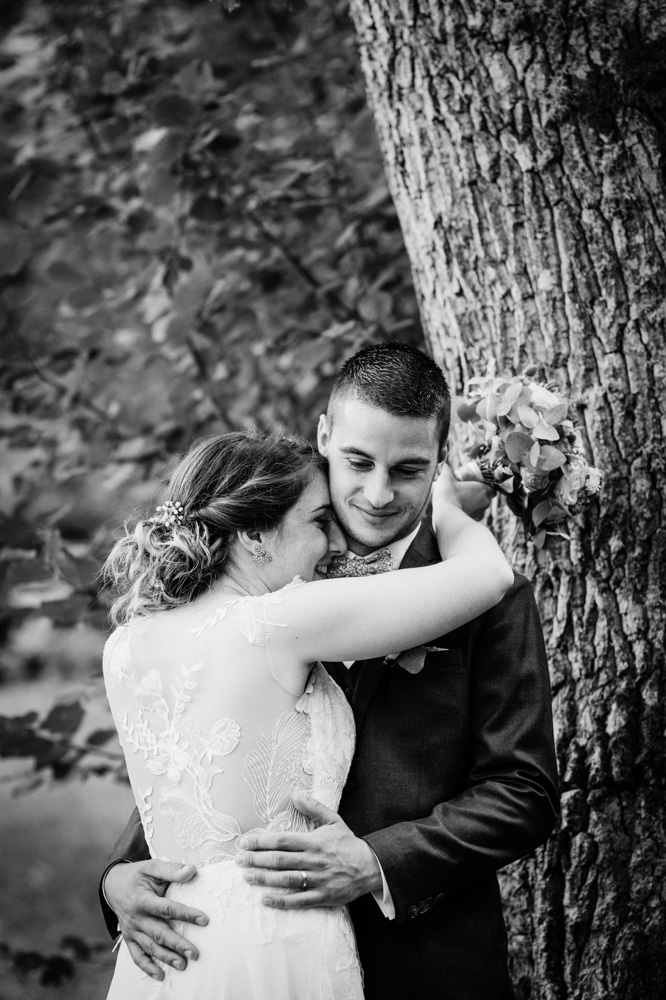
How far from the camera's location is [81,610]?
3.70 metres

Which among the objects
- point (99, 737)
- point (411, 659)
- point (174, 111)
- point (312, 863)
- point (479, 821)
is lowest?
point (99, 737)

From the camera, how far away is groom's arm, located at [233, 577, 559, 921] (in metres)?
2.04

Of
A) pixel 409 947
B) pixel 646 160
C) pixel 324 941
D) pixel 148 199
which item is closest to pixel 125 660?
pixel 324 941

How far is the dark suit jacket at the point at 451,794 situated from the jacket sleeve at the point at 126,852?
2.17ft

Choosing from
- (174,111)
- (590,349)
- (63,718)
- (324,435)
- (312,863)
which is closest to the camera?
(312,863)

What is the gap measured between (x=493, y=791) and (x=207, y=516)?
1.03 metres

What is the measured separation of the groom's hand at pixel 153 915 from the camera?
2066 mm

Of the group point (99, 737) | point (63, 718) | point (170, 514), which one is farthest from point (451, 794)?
point (99, 737)

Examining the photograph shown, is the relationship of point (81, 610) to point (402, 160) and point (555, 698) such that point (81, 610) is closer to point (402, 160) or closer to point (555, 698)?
point (555, 698)

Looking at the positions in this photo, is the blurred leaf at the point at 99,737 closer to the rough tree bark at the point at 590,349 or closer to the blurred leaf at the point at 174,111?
the rough tree bark at the point at 590,349

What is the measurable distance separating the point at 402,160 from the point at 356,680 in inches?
74.9

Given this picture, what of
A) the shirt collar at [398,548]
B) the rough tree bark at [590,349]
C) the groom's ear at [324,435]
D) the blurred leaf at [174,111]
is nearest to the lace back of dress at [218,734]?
the shirt collar at [398,548]

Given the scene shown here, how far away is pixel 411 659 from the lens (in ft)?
7.54

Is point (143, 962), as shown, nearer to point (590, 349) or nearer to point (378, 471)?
point (378, 471)
